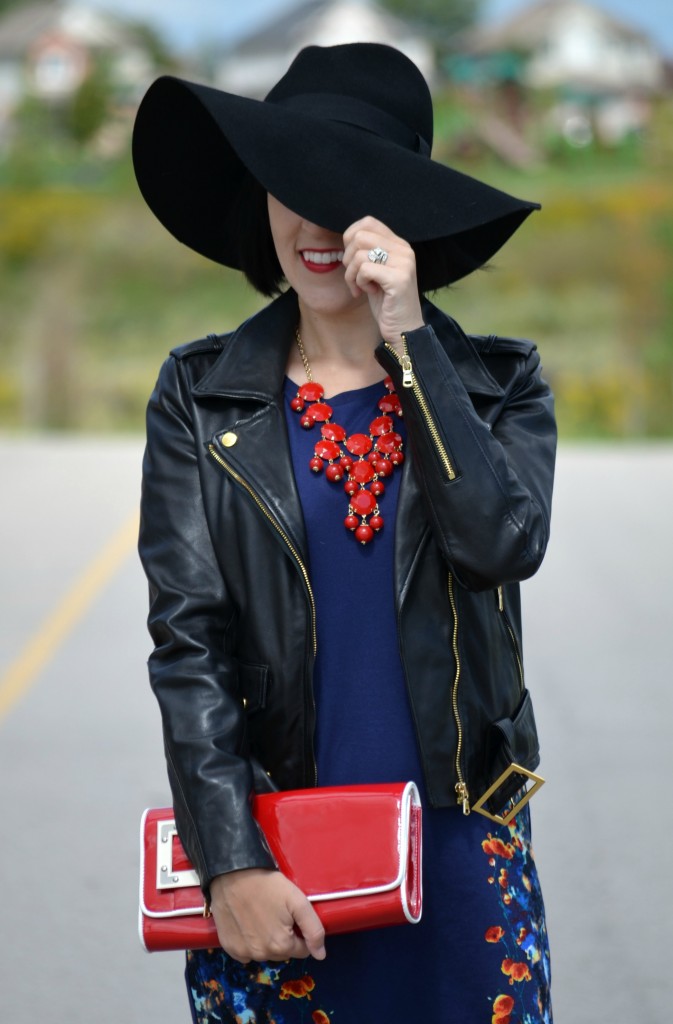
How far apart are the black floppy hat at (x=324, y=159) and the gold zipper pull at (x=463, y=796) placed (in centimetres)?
76

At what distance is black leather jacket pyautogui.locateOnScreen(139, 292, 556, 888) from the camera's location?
89.1 inches

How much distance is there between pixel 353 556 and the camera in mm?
2379

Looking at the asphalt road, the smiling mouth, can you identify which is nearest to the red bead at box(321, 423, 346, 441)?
the smiling mouth

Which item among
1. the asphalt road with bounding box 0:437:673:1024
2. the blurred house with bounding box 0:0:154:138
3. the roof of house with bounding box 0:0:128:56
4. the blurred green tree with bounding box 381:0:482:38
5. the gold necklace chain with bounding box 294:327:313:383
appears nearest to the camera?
the gold necklace chain with bounding box 294:327:313:383

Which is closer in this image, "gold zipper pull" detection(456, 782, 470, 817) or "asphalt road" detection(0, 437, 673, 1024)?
"gold zipper pull" detection(456, 782, 470, 817)

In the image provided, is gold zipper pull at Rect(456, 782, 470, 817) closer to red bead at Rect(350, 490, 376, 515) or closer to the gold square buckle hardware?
the gold square buckle hardware

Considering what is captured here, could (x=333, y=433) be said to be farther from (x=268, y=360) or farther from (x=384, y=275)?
(x=384, y=275)

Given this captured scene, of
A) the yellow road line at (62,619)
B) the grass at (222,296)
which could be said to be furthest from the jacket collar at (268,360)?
the grass at (222,296)

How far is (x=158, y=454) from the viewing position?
2445 mm

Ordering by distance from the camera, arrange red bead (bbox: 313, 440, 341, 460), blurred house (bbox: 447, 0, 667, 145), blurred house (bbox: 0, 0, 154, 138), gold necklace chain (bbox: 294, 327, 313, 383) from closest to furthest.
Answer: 1. red bead (bbox: 313, 440, 341, 460)
2. gold necklace chain (bbox: 294, 327, 313, 383)
3. blurred house (bbox: 447, 0, 667, 145)
4. blurred house (bbox: 0, 0, 154, 138)

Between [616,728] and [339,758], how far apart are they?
4.77 meters

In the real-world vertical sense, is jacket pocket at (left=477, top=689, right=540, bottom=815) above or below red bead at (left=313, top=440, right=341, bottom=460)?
below

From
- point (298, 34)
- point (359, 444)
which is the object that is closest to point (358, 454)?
point (359, 444)

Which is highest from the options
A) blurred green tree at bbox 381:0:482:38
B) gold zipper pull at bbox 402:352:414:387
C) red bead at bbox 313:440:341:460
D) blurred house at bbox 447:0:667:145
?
blurred green tree at bbox 381:0:482:38
